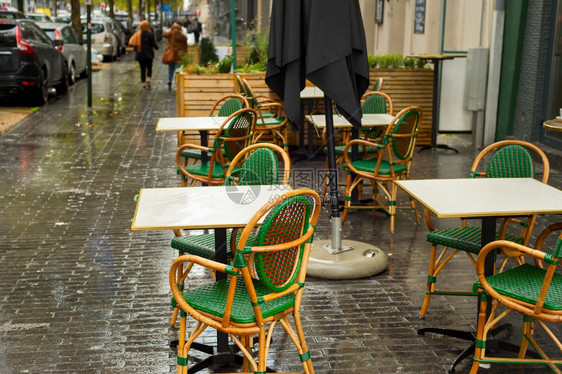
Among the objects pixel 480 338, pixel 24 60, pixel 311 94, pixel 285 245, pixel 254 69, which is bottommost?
pixel 480 338

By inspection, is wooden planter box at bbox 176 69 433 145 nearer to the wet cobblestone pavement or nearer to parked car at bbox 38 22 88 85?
the wet cobblestone pavement

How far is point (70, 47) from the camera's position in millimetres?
20922

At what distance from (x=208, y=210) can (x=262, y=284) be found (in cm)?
57

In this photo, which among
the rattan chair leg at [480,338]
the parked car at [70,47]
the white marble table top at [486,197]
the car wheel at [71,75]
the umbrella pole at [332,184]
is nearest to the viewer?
the rattan chair leg at [480,338]

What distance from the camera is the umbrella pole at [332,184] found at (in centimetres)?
561

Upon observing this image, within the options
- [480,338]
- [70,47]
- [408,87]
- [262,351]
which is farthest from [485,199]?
[70,47]

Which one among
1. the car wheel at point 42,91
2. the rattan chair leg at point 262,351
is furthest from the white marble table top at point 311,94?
the car wheel at point 42,91

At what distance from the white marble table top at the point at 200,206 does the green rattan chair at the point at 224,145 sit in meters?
2.29

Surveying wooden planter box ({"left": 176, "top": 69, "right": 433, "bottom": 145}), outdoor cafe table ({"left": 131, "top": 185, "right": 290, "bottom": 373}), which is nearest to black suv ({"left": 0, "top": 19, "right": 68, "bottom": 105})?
wooden planter box ({"left": 176, "top": 69, "right": 433, "bottom": 145})

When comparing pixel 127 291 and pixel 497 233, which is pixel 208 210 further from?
pixel 497 233

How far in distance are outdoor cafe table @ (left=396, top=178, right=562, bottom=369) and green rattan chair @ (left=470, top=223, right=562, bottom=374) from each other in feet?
0.86

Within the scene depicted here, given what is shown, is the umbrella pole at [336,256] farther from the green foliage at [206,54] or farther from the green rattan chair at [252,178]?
the green foliage at [206,54]

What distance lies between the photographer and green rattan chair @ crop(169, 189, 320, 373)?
11.4 ft

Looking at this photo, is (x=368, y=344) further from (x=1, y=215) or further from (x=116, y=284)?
(x=1, y=215)
